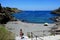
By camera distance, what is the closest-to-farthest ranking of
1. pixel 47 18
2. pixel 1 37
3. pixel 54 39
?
pixel 1 37
pixel 54 39
pixel 47 18

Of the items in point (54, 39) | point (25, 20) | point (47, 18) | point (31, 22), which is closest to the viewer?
point (54, 39)

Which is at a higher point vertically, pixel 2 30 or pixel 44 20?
pixel 2 30

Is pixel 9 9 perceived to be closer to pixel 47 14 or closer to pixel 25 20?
pixel 25 20

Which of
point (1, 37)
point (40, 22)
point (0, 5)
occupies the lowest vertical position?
point (40, 22)

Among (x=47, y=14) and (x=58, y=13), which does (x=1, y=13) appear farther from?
(x=58, y=13)

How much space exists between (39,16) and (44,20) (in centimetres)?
111

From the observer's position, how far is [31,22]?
13594 mm

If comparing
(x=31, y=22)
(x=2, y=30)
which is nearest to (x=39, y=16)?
(x=31, y=22)

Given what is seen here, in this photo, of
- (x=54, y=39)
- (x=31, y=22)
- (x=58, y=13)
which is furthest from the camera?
(x=58, y=13)

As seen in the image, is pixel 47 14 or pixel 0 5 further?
pixel 47 14

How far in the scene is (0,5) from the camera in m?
8.28

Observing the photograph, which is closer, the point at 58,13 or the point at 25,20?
the point at 25,20

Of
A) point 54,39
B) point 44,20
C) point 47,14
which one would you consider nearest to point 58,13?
point 47,14

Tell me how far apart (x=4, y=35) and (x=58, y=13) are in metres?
14.0
